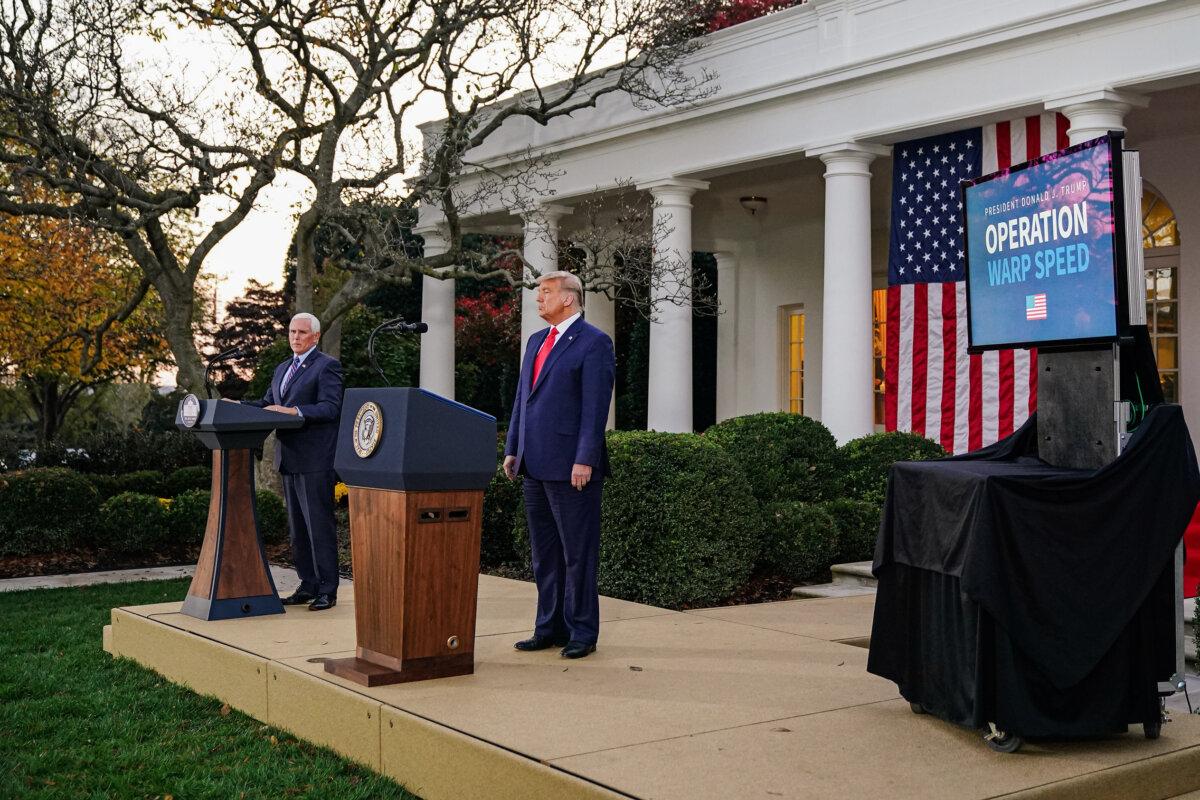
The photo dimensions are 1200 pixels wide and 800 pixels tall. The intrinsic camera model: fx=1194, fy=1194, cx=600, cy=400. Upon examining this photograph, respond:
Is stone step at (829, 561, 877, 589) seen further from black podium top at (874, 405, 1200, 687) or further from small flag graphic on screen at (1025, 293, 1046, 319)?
black podium top at (874, 405, 1200, 687)

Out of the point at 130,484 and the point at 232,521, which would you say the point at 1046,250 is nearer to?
the point at 232,521

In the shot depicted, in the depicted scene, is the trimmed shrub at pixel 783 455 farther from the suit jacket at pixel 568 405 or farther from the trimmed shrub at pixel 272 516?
the suit jacket at pixel 568 405

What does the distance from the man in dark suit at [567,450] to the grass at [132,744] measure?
1.49 metres

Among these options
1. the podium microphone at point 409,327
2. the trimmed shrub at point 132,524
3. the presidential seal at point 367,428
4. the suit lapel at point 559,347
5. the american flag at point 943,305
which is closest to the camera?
the podium microphone at point 409,327

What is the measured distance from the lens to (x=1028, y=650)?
4312mm

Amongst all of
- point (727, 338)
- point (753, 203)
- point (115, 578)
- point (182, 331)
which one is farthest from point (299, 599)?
point (727, 338)

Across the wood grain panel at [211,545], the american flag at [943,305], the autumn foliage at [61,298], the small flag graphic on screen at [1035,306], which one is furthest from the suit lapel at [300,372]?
the autumn foliage at [61,298]

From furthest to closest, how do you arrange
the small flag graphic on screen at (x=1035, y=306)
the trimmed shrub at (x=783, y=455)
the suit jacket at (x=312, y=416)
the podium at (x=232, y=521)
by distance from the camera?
the trimmed shrub at (x=783, y=455), the suit jacket at (x=312, y=416), the podium at (x=232, y=521), the small flag graphic on screen at (x=1035, y=306)

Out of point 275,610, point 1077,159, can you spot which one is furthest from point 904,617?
point 275,610

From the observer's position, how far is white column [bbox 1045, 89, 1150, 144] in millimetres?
12422

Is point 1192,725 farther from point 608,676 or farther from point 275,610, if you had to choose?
point 275,610

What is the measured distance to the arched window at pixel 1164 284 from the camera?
51.3ft

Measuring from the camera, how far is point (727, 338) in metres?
Result: 23.6

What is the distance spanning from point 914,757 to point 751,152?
42.5 ft
